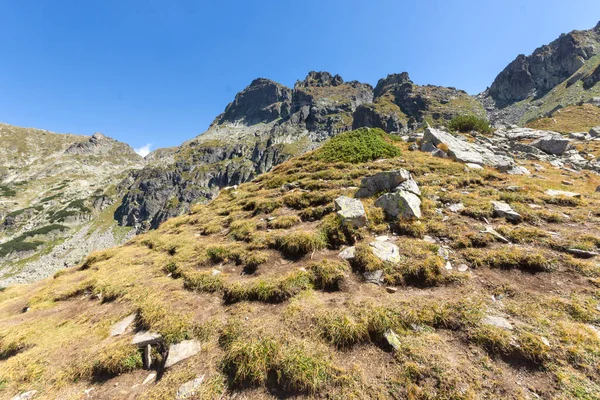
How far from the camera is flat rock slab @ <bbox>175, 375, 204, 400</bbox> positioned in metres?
5.15

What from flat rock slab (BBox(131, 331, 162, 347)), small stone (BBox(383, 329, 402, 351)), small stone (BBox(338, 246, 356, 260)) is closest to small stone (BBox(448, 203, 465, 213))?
small stone (BBox(338, 246, 356, 260))

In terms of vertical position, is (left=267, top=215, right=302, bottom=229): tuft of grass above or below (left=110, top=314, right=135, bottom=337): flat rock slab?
above

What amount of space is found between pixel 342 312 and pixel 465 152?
2093 cm

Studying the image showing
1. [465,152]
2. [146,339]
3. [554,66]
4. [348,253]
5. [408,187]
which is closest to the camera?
[146,339]

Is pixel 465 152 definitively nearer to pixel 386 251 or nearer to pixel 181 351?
pixel 386 251

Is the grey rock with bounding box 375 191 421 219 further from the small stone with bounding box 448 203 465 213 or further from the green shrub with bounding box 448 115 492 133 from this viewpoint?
the green shrub with bounding box 448 115 492 133

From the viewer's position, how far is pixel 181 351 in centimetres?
617

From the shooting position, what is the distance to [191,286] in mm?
8883

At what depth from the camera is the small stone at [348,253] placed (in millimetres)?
8950

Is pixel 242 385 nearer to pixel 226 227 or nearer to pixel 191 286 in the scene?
pixel 191 286

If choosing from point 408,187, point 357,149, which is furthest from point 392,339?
point 357,149

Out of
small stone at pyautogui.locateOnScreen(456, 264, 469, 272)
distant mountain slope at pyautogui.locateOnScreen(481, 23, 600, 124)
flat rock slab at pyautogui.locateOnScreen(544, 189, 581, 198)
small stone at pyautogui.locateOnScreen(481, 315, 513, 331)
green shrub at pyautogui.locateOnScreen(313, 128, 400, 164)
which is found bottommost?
small stone at pyautogui.locateOnScreen(481, 315, 513, 331)

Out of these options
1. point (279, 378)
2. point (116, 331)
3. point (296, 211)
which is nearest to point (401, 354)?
point (279, 378)

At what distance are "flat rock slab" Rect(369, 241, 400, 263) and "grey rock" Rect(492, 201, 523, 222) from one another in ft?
18.5
